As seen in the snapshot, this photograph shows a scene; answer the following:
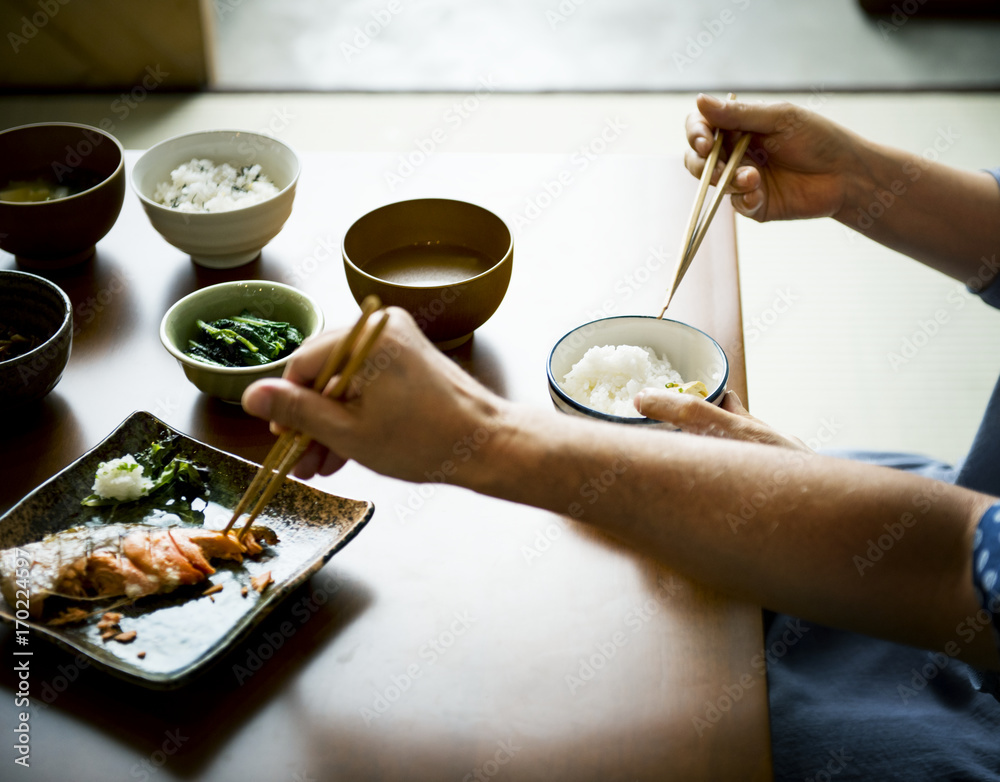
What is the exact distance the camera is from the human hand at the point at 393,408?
957mm

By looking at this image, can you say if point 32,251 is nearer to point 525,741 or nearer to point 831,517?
point 525,741

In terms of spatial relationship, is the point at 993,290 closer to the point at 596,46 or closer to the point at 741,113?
the point at 741,113

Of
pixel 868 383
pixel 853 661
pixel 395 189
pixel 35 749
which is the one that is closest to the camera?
pixel 35 749

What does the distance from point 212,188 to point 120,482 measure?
2.44 ft

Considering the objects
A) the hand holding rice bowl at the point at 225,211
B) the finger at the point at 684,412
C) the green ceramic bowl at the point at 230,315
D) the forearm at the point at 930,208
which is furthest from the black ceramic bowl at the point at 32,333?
the forearm at the point at 930,208

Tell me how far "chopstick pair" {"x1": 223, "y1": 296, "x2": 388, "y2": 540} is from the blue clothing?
81 cm

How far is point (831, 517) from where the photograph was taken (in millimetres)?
1014

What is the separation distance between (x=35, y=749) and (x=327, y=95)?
374 cm

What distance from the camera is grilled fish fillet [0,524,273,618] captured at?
1.07 m

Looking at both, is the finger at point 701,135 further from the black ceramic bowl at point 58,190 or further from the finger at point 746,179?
the black ceramic bowl at point 58,190

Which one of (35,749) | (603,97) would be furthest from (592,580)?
(603,97)

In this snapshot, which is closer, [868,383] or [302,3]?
[868,383]

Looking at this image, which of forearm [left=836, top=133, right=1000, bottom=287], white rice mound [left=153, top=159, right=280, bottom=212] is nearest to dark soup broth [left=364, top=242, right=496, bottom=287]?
white rice mound [left=153, top=159, right=280, bottom=212]

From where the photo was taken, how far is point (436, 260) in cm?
162
